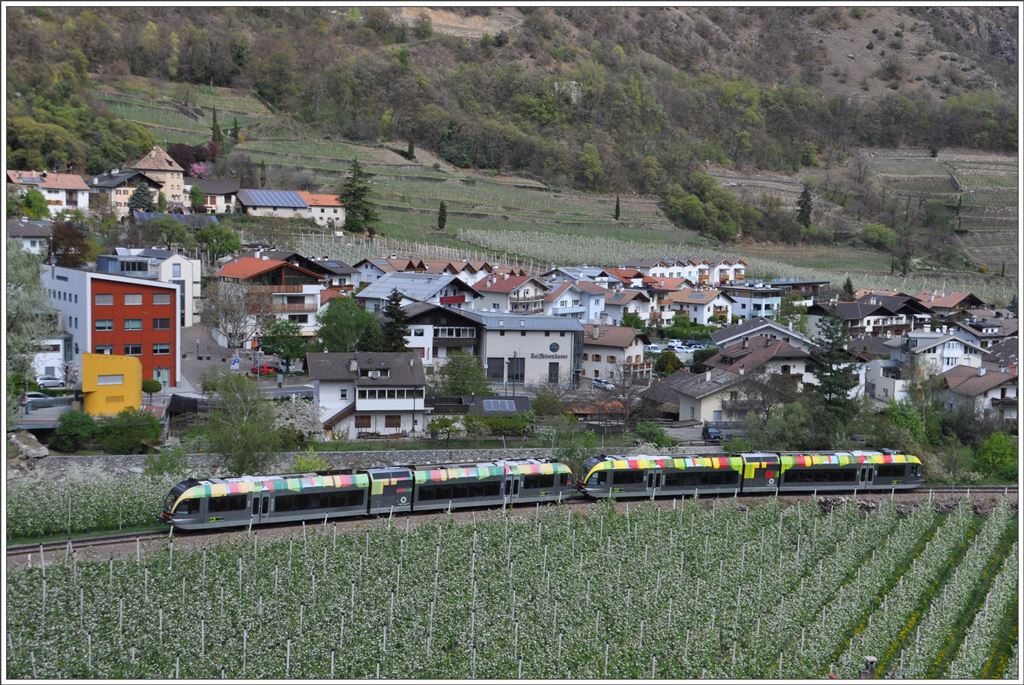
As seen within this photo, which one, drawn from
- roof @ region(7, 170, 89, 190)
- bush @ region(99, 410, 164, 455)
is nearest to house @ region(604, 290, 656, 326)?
bush @ region(99, 410, 164, 455)

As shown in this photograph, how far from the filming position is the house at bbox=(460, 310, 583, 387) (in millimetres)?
36562

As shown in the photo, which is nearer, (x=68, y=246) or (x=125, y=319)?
(x=125, y=319)

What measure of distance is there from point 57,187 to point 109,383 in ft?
100.0

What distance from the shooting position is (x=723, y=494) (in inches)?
1003

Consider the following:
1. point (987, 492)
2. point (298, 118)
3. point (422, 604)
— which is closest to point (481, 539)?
point (422, 604)

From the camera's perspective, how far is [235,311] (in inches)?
1470

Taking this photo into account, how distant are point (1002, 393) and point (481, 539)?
20701 millimetres

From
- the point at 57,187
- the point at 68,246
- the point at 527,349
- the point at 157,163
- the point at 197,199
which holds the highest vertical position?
the point at 157,163

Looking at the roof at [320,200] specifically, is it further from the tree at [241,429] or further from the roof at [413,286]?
the tree at [241,429]

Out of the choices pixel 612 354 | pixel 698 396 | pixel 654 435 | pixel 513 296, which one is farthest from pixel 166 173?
pixel 654 435

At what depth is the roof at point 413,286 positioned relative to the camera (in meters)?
41.7

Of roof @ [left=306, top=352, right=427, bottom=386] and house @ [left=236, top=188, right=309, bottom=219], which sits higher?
house @ [left=236, top=188, right=309, bottom=219]

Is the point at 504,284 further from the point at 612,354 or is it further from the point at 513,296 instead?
the point at 612,354

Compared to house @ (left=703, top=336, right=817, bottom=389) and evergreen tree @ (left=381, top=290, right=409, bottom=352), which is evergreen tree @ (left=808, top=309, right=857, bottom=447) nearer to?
house @ (left=703, top=336, right=817, bottom=389)
